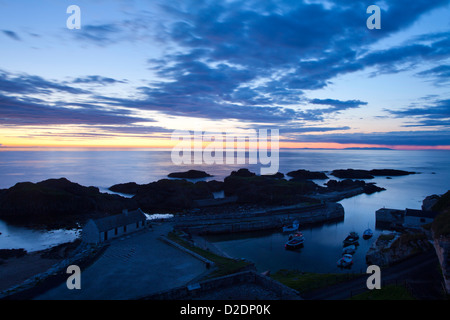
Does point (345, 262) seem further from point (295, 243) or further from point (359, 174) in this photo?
point (359, 174)

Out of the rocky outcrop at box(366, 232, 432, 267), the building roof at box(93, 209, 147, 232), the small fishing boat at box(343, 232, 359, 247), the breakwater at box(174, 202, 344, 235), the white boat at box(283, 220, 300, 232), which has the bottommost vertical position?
the small fishing boat at box(343, 232, 359, 247)

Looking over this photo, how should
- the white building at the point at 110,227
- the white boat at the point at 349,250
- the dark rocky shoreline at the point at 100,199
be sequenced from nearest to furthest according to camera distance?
the white building at the point at 110,227 < the white boat at the point at 349,250 < the dark rocky shoreline at the point at 100,199

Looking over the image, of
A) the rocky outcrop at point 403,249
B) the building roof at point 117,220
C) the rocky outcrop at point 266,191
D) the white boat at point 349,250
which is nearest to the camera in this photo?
the rocky outcrop at point 403,249

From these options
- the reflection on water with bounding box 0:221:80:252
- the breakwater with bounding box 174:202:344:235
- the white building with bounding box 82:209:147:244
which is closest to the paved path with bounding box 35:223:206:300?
the white building with bounding box 82:209:147:244

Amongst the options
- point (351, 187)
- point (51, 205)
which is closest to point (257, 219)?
point (51, 205)

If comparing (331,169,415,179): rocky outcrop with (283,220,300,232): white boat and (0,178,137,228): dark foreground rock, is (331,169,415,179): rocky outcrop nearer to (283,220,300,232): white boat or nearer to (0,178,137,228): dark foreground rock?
(283,220,300,232): white boat

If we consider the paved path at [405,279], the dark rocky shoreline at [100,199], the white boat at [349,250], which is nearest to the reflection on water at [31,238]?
the dark rocky shoreline at [100,199]

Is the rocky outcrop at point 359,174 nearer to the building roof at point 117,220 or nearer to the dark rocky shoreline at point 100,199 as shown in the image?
the dark rocky shoreline at point 100,199
